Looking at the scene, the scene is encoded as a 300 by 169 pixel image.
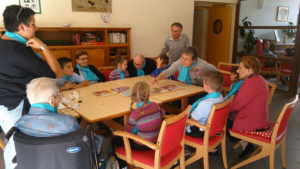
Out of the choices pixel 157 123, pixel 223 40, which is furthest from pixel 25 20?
pixel 223 40

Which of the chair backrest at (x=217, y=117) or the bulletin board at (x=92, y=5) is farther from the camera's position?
the bulletin board at (x=92, y=5)

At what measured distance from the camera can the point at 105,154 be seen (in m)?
1.55

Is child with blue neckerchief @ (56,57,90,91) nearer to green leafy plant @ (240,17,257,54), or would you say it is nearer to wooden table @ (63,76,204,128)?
wooden table @ (63,76,204,128)

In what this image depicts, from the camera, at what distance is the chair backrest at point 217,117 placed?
1847 millimetres

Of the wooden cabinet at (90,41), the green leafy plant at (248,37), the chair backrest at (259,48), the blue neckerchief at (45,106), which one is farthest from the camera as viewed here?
the green leafy plant at (248,37)

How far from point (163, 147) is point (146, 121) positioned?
0.24 meters

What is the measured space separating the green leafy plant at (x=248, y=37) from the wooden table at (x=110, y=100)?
13.9 feet

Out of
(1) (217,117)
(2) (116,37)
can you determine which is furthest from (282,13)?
(1) (217,117)

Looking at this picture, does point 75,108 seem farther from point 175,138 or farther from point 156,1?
point 156,1

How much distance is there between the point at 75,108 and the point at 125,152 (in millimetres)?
619

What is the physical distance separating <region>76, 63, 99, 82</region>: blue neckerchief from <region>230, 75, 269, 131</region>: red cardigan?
2.10m

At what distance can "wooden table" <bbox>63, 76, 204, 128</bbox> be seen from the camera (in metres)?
1.85

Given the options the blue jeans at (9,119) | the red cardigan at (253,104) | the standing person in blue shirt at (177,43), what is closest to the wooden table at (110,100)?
the blue jeans at (9,119)

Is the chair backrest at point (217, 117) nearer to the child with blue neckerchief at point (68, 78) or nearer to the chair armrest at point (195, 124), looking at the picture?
the chair armrest at point (195, 124)
